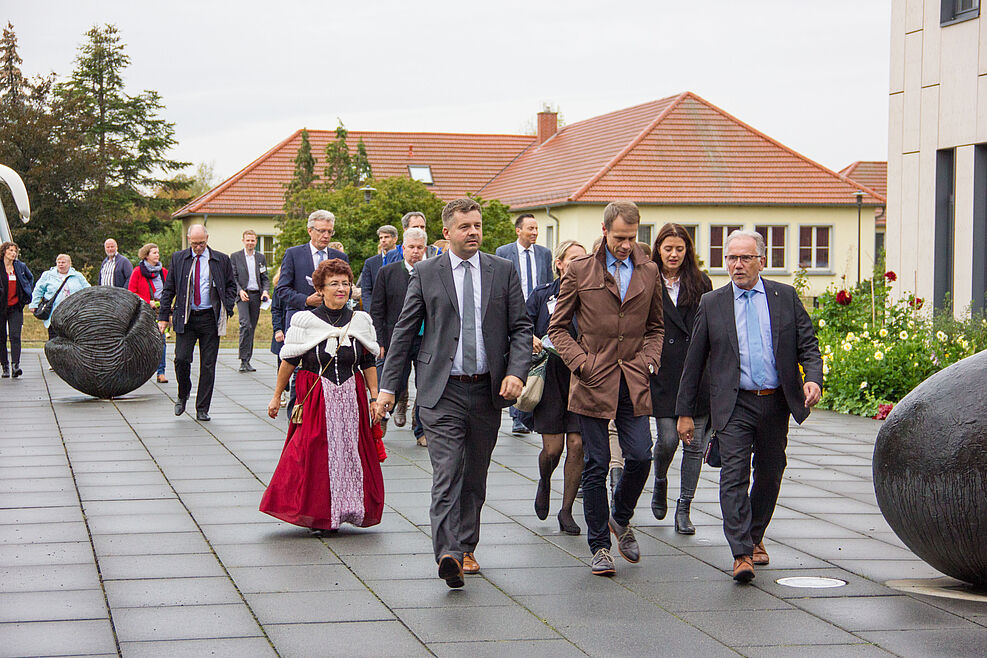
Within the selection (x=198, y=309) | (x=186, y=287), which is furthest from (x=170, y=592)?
(x=186, y=287)

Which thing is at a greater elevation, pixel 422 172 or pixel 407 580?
pixel 422 172

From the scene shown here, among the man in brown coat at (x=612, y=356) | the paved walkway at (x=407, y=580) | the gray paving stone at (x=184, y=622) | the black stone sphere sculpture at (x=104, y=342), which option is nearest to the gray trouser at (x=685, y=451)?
the paved walkway at (x=407, y=580)

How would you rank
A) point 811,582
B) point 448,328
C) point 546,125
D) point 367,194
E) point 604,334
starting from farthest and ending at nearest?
1. point 546,125
2. point 367,194
3. point 604,334
4. point 448,328
5. point 811,582

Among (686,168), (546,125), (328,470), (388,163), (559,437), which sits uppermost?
(546,125)

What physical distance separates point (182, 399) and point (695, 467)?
24.8 ft

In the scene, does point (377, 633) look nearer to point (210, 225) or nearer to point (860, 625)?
point (860, 625)

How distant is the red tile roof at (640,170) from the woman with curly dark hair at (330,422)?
123 ft

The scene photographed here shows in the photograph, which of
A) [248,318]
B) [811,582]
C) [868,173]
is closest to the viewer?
[811,582]

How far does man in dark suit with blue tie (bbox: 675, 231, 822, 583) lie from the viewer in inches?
275

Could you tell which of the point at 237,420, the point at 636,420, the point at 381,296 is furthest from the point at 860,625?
the point at 237,420

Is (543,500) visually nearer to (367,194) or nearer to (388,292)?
(388,292)

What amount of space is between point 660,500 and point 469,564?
6.56 feet

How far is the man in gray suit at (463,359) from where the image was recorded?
6.79 metres

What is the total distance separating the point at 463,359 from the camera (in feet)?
22.4
